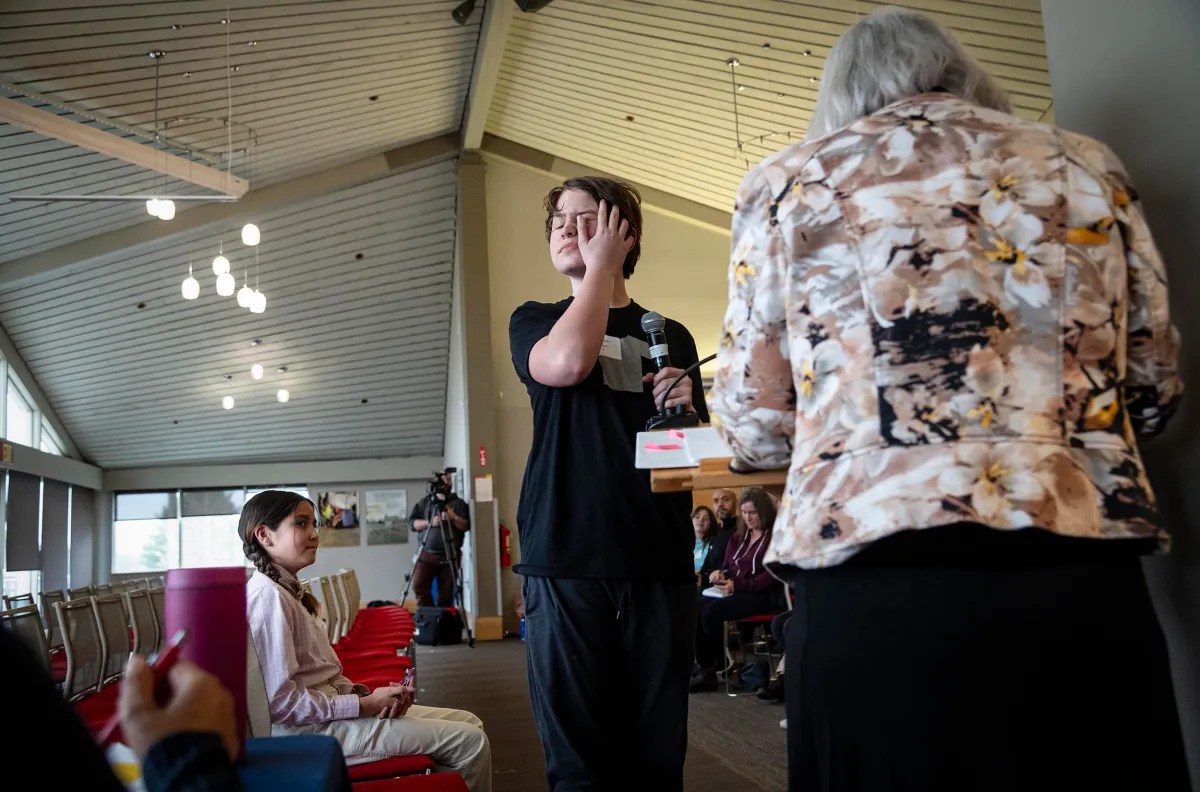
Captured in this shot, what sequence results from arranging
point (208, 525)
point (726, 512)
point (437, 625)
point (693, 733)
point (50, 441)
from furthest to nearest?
point (208, 525) → point (50, 441) → point (437, 625) → point (726, 512) → point (693, 733)

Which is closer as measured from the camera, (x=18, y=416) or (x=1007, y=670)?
(x=1007, y=670)

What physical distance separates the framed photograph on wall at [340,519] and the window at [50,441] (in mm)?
4282

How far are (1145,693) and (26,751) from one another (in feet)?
2.98

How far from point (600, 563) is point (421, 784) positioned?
2.35 ft

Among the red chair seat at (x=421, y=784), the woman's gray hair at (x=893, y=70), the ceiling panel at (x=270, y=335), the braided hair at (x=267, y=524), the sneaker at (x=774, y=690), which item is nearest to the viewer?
the woman's gray hair at (x=893, y=70)

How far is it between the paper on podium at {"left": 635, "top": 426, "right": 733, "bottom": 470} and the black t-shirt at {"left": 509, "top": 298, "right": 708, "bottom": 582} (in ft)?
0.83

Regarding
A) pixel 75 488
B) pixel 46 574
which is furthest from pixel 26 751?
pixel 75 488

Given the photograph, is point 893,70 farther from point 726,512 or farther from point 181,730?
point 726,512

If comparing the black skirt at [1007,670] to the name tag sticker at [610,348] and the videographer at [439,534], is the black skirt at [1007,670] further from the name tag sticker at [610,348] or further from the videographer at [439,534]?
the videographer at [439,534]

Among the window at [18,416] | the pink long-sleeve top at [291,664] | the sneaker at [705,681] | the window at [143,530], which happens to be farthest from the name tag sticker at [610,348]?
the window at [143,530]

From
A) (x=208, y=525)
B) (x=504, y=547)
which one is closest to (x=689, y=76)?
(x=504, y=547)

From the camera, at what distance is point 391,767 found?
228 cm

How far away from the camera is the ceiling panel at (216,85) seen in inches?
289

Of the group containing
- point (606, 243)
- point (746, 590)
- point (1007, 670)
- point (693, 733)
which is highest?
point (606, 243)
